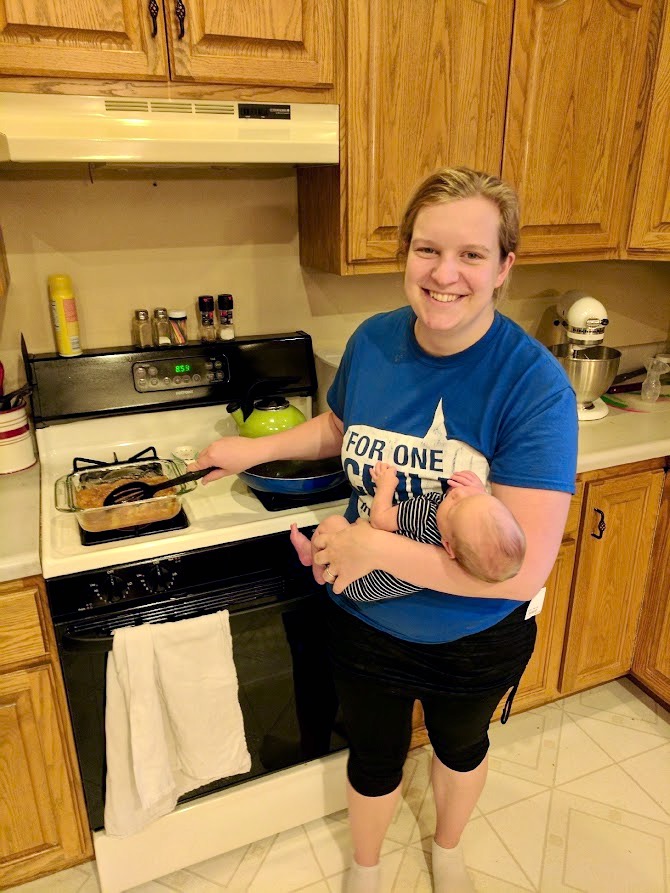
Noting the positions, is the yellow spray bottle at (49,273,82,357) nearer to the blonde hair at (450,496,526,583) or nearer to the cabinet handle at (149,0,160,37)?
the cabinet handle at (149,0,160,37)

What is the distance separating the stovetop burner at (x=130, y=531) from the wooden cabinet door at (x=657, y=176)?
4.87 ft

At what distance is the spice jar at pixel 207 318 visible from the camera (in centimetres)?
174

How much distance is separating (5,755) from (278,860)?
0.71 m

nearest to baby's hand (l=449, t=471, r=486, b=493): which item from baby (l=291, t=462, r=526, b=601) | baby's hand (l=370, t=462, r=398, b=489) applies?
baby (l=291, t=462, r=526, b=601)

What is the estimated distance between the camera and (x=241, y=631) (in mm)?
1398

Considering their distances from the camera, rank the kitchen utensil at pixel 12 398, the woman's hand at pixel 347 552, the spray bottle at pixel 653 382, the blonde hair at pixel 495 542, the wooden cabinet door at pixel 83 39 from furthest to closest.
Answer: the spray bottle at pixel 653 382 < the kitchen utensil at pixel 12 398 < the wooden cabinet door at pixel 83 39 < the woman's hand at pixel 347 552 < the blonde hair at pixel 495 542

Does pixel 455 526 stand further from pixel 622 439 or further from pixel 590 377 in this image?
pixel 590 377

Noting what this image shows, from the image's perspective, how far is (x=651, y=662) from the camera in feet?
6.57

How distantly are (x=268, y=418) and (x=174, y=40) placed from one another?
80 cm

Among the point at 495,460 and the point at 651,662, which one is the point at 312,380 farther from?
the point at 651,662

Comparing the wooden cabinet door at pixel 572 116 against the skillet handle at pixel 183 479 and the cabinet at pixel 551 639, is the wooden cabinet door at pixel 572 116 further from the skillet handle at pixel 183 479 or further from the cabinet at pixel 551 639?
the skillet handle at pixel 183 479

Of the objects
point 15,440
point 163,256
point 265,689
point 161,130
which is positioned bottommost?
point 265,689

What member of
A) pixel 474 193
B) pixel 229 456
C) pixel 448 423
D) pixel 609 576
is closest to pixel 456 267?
pixel 474 193

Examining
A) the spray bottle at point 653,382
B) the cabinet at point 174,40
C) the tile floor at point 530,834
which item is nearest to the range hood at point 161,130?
the cabinet at point 174,40
